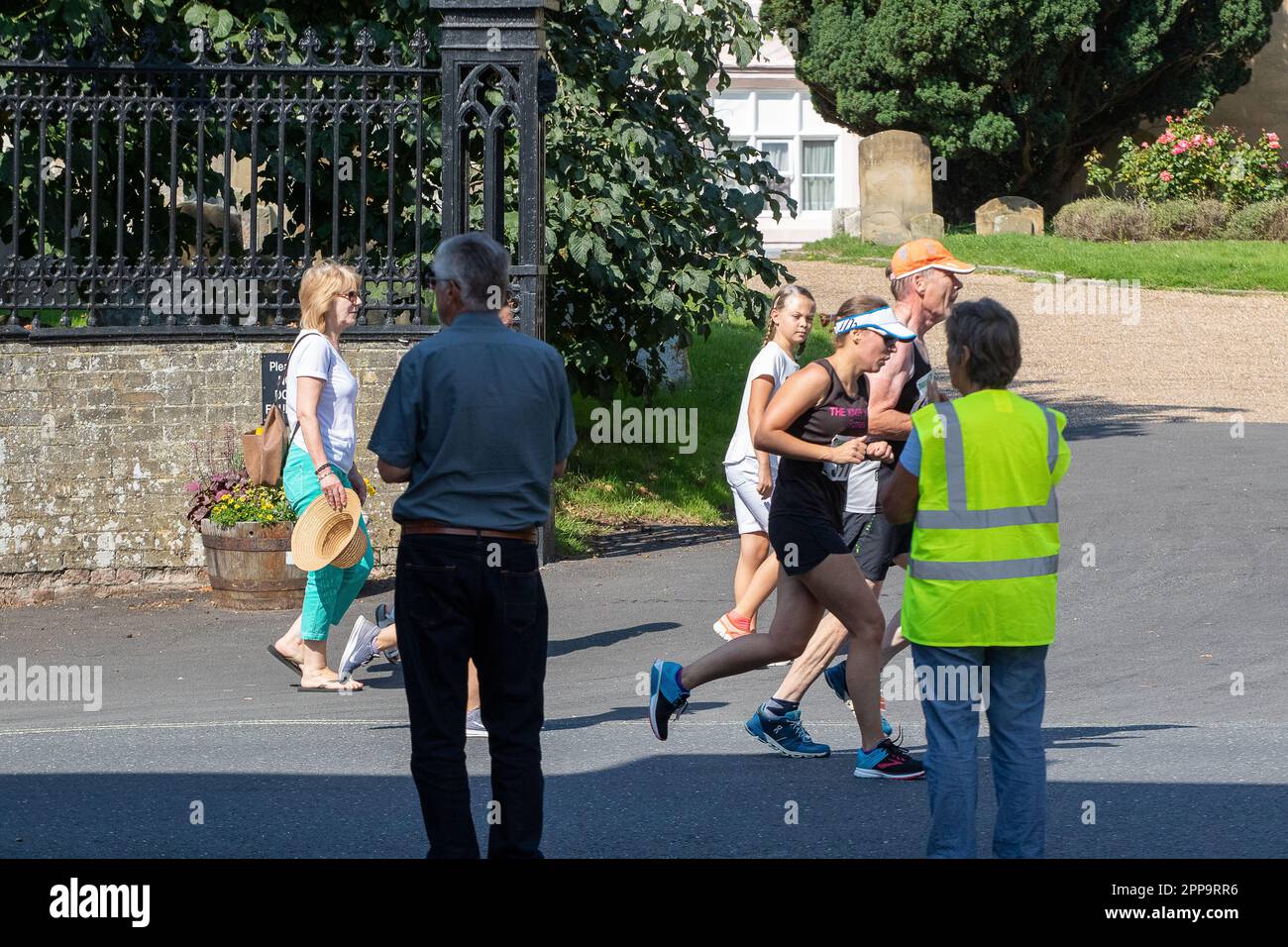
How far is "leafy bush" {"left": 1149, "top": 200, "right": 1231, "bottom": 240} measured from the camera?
29188 mm

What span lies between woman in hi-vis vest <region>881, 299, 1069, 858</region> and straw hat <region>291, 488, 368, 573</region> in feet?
10.4

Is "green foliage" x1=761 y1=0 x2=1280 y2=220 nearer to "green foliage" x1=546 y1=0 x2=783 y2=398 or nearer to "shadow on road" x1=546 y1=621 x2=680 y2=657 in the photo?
"green foliage" x1=546 y1=0 x2=783 y2=398

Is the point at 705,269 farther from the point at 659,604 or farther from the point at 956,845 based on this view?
the point at 956,845

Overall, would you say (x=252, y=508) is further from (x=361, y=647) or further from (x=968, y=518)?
(x=968, y=518)

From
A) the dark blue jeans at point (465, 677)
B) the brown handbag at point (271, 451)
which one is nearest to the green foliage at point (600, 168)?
the brown handbag at point (271, 451)

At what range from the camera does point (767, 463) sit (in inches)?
319

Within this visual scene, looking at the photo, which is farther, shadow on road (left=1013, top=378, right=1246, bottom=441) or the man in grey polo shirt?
shadow on road (left=1013, top=378, right=1246, bottom=441)

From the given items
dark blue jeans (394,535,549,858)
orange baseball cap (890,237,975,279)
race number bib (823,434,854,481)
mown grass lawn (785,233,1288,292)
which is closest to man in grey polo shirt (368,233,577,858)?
dark blue jeans (394,535,549,858)

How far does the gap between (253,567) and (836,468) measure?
182 inches

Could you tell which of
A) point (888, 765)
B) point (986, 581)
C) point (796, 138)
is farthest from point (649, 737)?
point (796, 138)

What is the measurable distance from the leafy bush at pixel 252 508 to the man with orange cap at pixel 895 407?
4.05 metres

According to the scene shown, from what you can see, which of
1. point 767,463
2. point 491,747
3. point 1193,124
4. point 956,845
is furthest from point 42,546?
point 1193,124

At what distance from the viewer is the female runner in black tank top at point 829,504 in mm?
6012

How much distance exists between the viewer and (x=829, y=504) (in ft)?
20.1
